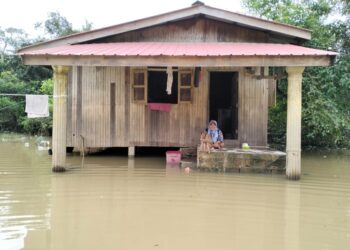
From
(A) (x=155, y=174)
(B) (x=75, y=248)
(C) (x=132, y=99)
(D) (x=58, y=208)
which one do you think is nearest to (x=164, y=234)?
(B) (x=75, y=248)

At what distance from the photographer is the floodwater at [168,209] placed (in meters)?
4.81

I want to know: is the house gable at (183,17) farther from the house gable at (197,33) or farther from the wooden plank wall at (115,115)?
the wooden plank wall at (115,115)

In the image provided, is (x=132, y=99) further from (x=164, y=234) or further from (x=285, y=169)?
(x=164, y=234)

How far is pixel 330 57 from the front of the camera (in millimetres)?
8344

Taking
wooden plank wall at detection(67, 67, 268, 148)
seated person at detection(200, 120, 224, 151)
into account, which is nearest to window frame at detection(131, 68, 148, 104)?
wooden plank wall at detection(67, 67, 268, 148)

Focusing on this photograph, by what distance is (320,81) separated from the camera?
1392 cm

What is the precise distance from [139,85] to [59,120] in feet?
10.5

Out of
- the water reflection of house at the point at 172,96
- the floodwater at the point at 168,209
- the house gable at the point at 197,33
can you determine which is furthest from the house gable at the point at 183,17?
the floodwater at the point at 168,209

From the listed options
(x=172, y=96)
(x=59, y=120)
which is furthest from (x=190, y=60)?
(x=172, y=96)

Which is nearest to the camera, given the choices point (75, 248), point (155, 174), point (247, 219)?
point (75, 248)

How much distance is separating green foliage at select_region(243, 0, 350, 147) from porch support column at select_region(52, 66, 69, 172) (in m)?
7.96

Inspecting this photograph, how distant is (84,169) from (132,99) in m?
2.84

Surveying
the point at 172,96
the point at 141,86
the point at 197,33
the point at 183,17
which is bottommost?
the point at 172,96

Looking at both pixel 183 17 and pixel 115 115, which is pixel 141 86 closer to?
pixel 115 115
